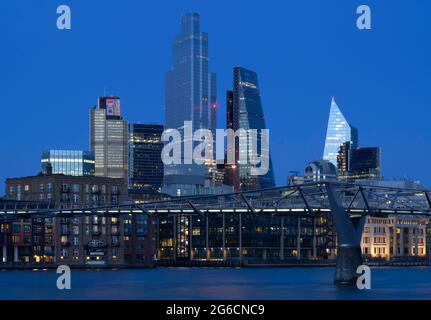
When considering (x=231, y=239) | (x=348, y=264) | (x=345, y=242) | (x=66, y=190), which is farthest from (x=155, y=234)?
(x=345, y=242)

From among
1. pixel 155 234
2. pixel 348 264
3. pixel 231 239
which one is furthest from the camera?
pixel 231 239

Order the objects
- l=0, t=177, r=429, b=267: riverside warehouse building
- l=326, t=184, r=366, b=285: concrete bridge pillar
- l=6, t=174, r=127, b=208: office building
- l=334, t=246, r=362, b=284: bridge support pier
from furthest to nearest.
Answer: l=6, t=174, r=127, b=208: office building < l=0, t=177, r=429, b=267: riverside warehouse building < l=334, t=246, r=362, b=284: bridge support pier < l=326, t=184, r=366, b=285: concrete bridge pillar

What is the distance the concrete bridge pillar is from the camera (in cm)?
7438

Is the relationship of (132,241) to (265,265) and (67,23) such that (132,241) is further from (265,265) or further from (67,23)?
(67,23)

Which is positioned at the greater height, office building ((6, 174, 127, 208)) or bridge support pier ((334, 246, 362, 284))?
office building ((6, 174, 127, 208))

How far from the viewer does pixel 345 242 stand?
7481cm

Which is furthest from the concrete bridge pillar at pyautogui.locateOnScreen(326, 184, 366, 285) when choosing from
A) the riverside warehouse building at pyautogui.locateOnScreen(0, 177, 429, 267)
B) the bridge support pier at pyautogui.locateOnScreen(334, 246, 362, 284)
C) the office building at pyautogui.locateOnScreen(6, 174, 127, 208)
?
the office building at pyautogui.locateOnScreen(6, 174, 127, 208)

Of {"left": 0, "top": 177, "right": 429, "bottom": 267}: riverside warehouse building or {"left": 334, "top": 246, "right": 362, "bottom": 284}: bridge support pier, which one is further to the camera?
{"left": 0, "top": 177, "right": 429, "bottom": 267}: riverside warehouse building

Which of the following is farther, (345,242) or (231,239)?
(231,239)

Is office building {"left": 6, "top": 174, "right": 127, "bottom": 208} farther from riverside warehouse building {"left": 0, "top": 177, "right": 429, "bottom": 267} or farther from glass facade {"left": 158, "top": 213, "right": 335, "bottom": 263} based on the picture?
glass facade {"left": 158, "top": 213, "right": 335, "bottom": 263}

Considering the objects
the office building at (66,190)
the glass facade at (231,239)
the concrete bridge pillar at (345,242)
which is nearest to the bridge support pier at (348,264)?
the concrete bridge pillar at (345,242)

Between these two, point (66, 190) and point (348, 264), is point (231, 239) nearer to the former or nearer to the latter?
point (66, 190)
